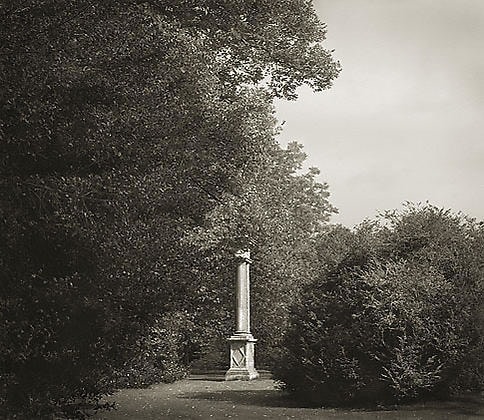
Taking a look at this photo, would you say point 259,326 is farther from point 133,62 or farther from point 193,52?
point 133,62

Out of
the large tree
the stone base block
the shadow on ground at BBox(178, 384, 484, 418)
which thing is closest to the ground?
the shadow on ground at BBox(178, 384, 484, 418)

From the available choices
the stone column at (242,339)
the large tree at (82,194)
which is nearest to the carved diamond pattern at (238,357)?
the stone column at (242,339)

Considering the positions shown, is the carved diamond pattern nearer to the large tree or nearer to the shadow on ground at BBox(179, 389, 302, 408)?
the shadow on ground at BBox(179, 389, 302, 408)

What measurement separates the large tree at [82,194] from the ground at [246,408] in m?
4.48

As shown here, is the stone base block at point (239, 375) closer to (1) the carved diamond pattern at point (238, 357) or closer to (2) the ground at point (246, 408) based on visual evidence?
(1) the carved diamond pattern at point (238, 357)

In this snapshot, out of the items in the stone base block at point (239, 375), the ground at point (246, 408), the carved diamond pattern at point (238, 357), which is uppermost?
the carved diamond pattern at point (238, 357)

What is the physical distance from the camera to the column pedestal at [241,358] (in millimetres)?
22203

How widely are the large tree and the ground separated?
14.7 feet

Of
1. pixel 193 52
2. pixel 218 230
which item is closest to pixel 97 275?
pixel 193 52

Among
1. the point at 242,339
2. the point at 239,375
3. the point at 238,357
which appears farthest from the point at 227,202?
the point at 238,357

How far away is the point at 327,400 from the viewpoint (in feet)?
49.0

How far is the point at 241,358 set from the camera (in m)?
22.7

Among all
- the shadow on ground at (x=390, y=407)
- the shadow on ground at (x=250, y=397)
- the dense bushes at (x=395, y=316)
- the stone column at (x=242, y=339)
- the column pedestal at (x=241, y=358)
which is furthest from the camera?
the stone column at (x=242, y=339)

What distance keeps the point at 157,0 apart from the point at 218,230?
476cm
